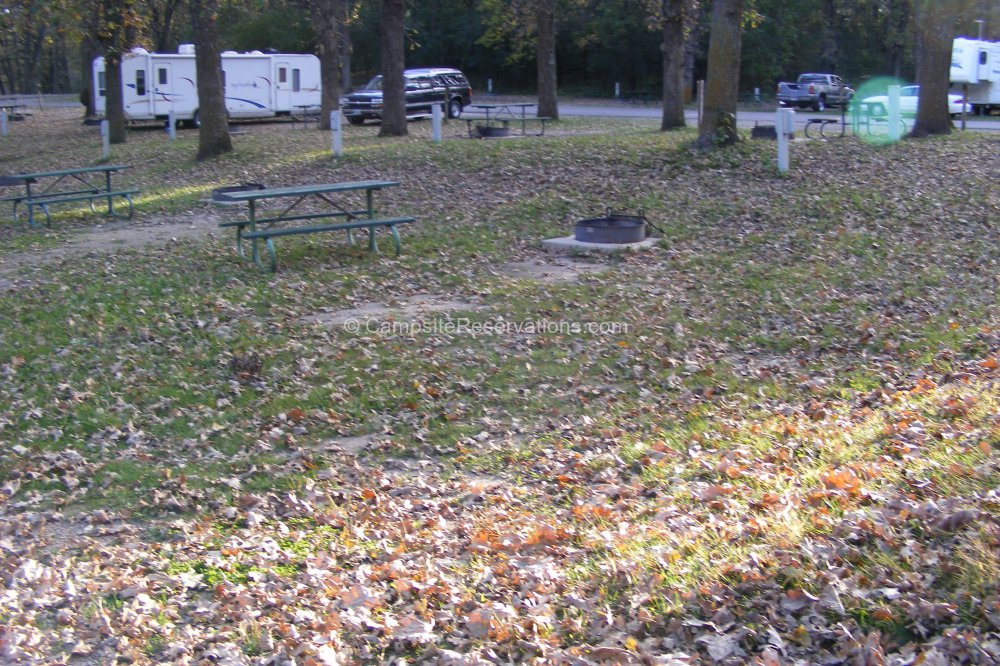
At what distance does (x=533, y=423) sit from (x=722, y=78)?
1154 cm

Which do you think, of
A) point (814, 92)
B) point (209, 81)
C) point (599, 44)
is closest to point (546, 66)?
point (209, 81)

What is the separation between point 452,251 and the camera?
40.3 feet

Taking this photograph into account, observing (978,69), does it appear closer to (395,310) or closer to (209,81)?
(209,81)

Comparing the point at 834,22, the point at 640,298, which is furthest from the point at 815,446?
the point at 834,22

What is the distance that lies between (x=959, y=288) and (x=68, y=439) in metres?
7.81

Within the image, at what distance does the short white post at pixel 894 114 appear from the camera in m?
18.7

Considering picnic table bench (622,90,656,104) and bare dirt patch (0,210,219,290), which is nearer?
bare dirt patch (0,210,219,290)

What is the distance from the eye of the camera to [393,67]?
23578mm

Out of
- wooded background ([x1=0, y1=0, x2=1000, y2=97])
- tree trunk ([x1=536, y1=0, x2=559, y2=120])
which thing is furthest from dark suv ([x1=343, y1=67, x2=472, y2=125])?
wooded background ([x1=0, y1=0, x2=1000, y2=97])

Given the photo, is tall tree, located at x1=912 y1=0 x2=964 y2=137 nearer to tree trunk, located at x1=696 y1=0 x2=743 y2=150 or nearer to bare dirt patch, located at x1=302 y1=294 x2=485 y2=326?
tree trunk, located at x1=696 y1=0 x2=743 y2=150

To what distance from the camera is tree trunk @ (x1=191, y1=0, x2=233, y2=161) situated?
20344 millimetres

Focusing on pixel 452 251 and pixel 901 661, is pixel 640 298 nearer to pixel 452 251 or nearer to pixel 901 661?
pixel 452 251

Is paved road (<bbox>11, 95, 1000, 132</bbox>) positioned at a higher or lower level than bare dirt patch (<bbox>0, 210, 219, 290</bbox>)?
higher

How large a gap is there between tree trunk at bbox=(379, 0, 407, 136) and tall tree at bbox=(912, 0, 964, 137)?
10.9 meters
